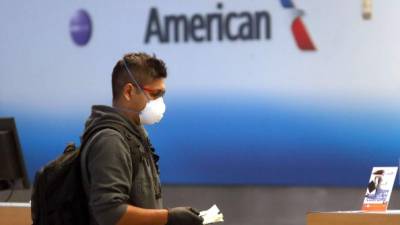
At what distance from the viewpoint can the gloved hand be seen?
3.06 m

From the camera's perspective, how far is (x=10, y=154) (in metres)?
5.29

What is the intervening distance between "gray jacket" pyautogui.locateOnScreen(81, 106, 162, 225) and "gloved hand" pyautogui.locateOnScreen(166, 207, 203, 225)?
0.33 ft

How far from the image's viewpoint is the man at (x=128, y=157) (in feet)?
9.71

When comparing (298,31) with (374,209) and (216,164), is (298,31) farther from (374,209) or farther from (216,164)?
(374,209)

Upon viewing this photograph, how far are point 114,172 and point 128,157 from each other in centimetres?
10

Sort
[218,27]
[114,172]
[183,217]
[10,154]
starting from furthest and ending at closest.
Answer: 1. [218,27]
2. [10,154]
3. [183,217]
4. [114,172]

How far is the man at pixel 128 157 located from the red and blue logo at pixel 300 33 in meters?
2.97

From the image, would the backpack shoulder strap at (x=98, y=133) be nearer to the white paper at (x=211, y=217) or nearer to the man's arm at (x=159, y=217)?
the man's arm at (x=159, y=217)

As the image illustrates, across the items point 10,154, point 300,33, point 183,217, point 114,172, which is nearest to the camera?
point 114,172

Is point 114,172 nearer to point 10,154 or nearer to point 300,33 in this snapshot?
point 10,154

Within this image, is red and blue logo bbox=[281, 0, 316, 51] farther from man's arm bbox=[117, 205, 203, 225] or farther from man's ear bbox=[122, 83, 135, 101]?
man's arm bbox=[117, 205, 203, 225]

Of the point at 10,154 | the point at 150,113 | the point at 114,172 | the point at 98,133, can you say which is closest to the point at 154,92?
the point at 150,113

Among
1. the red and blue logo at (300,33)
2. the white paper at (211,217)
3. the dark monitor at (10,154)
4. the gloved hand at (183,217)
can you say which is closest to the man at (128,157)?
the gloved hand at (183,217)

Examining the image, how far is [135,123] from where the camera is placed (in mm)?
3246
